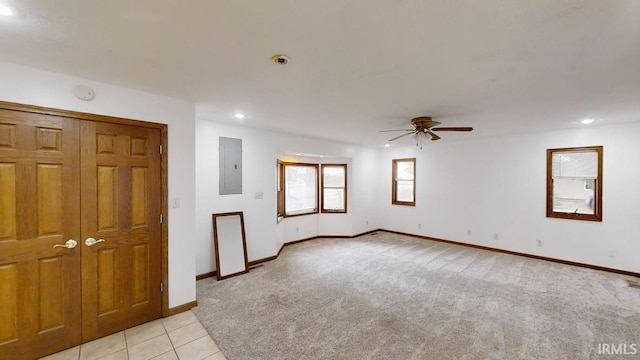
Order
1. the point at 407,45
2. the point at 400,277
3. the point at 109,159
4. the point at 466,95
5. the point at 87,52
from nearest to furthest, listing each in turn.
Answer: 1. the point at 407,45
2. the point at 87,52
3. the point at 109,159
4. the point at 466,95
5. the point at 400,277

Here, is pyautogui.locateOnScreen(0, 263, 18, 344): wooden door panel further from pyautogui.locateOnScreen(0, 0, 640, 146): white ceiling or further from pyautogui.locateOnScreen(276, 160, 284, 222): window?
pyautogui.locateOnScreen(276, 160, 284, 222): window

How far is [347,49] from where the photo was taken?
1.76 metres

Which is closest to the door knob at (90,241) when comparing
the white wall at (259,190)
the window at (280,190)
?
the white wall at (259,190)

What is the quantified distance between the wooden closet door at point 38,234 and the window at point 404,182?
6.37 metres

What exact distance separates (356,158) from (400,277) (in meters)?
3.39

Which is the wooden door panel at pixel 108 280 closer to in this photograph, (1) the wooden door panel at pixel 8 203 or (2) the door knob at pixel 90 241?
(2) the door knob at pixel 90 241

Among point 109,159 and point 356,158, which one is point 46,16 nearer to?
point 109,159

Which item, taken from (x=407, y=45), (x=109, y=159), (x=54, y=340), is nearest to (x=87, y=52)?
(x=109, y=159)

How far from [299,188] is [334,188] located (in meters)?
0.98

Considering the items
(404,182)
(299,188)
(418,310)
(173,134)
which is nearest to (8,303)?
(173,134)

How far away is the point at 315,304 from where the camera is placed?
3.09 meters

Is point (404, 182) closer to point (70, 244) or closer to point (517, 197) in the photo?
point (517, 197)

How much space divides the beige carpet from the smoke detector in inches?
97.2

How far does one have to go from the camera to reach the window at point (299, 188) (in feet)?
19.1
